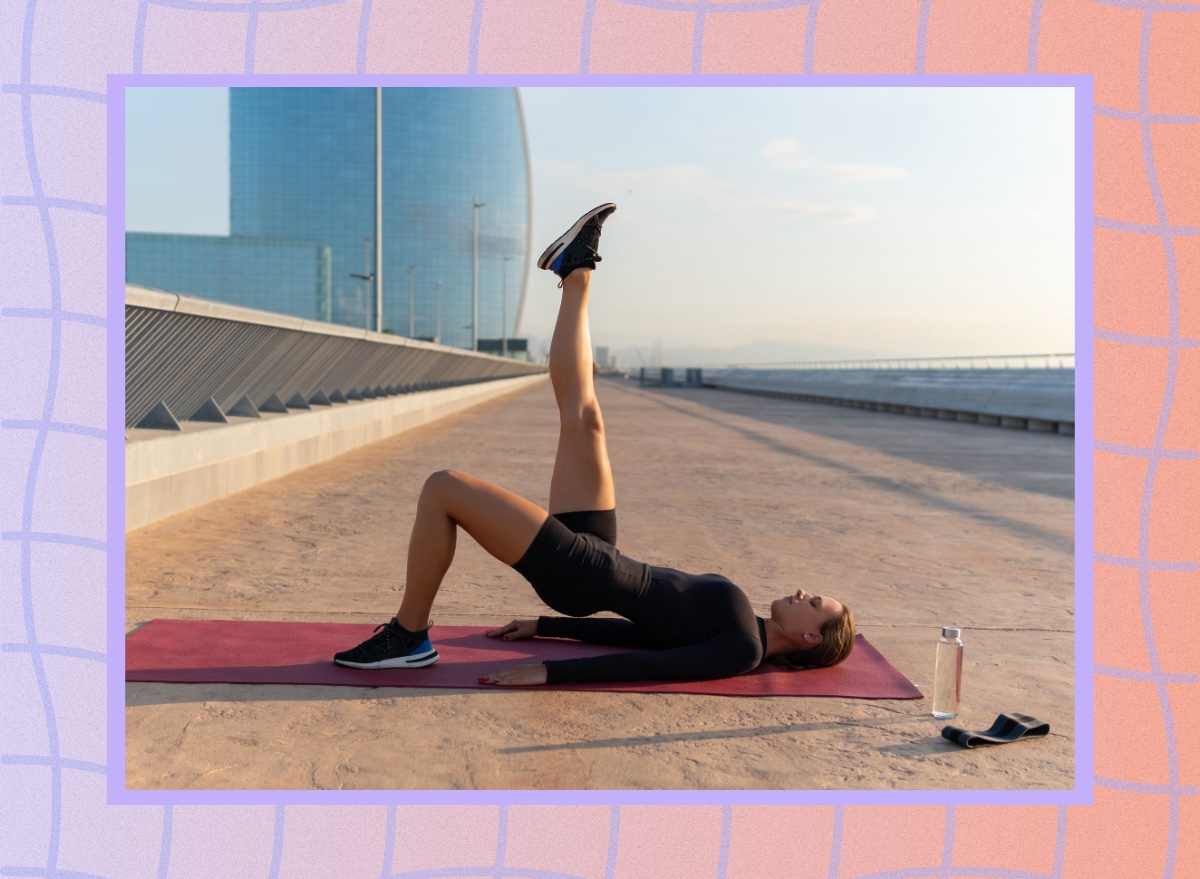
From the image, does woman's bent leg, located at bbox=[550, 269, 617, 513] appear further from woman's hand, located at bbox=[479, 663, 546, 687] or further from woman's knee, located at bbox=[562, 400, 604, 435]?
woman's hand, located at bbox=[479, 663, 546, 687]

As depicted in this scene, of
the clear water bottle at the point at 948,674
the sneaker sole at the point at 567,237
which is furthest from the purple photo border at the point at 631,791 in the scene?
the sneaker sole at the point at 567,237

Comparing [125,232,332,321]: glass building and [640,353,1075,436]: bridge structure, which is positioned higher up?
[125,232,332,321]: glass building

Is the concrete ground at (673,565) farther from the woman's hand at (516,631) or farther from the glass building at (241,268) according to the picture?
the glass building at (241,268)

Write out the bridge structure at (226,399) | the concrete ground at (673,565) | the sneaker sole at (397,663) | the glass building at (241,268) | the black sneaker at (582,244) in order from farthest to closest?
1. the glass building at (241,268)
2. the bridge structure at (226,399)
3. the black sneaker at (582,244)
4. the sneaker sole at (397,663)
5. the concrete ground at (673,565)

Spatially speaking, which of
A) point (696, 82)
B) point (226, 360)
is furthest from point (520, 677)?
point (226, 360)

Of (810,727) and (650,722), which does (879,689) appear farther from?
(650,722)

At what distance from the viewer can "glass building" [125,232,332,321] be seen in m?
85.1

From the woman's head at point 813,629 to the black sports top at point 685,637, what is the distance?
0.48ft

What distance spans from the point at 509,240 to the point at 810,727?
12272 cm

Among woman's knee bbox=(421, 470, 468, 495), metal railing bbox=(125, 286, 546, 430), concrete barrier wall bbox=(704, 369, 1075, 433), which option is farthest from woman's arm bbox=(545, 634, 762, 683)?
concrete barrier wall bbox=(704, 369, 1075, 433)

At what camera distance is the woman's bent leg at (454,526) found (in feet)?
11.3

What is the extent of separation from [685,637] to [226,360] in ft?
22.3

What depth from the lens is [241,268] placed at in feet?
286

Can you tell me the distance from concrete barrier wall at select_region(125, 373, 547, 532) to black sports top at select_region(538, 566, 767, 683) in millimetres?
4210
